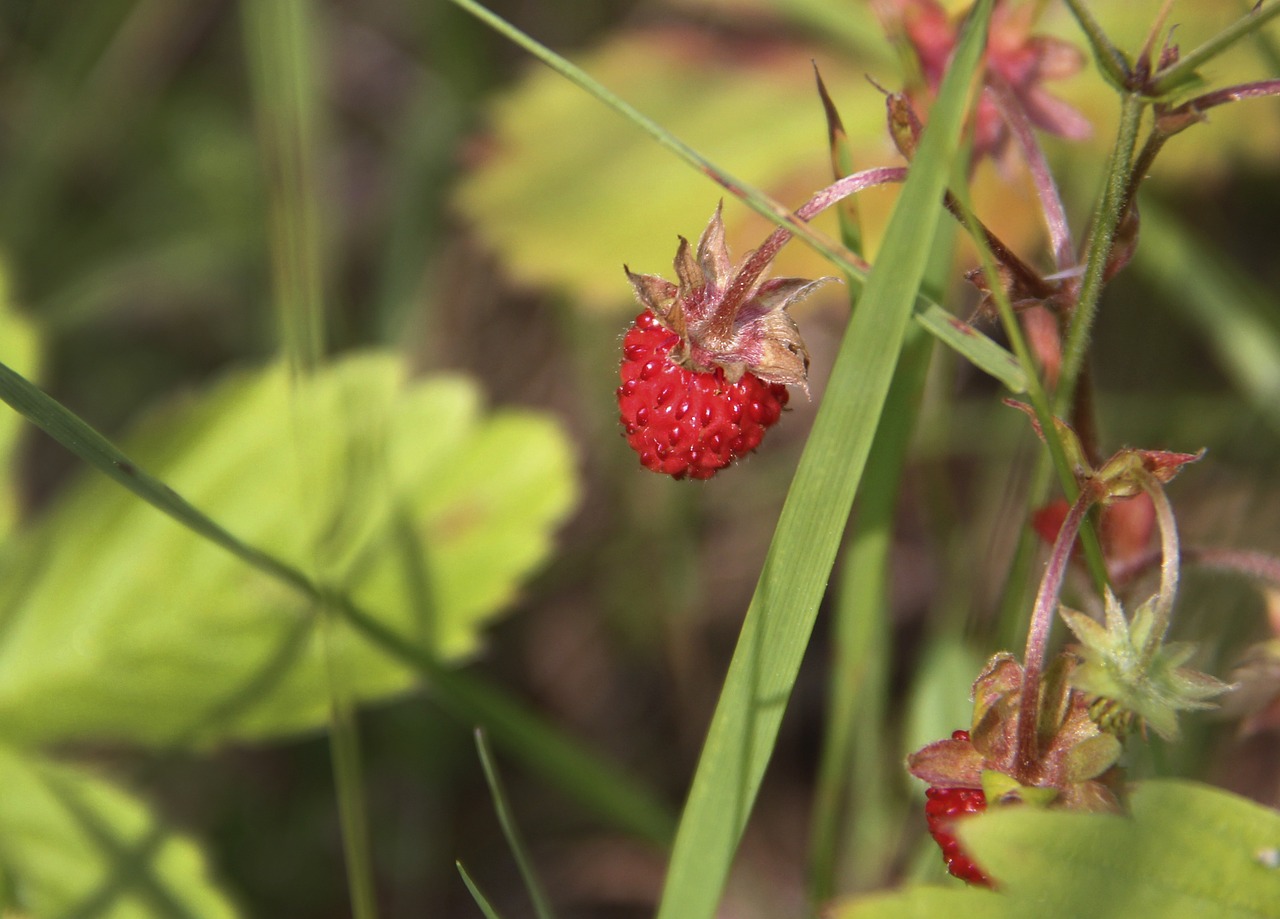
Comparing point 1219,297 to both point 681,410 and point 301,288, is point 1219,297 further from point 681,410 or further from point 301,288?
point 301,288

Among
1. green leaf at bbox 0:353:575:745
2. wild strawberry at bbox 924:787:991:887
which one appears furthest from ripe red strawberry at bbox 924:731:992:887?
green leaf at bbox 0:353:575:745

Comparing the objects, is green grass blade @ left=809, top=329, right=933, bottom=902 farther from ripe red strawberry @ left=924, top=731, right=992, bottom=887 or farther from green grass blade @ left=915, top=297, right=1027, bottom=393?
ripe red strawberry @ left=924, top=731, right=992, bottom=887

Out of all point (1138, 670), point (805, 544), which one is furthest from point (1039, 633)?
point (805, 544)

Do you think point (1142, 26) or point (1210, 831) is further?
point (1142, 26)

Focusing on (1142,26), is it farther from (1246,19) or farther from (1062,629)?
(1246,19)

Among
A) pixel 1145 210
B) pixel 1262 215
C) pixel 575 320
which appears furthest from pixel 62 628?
pixel 1262 215
